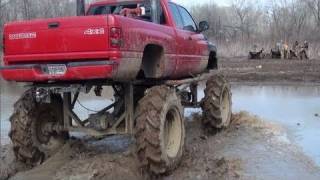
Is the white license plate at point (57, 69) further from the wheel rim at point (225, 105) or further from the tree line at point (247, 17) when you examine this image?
the tree line at point (247, 17)

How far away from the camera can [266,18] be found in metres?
86.9

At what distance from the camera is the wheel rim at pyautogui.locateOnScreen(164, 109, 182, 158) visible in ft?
27.4

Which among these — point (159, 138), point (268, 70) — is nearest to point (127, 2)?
point (159, 138)

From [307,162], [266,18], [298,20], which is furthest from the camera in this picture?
[266,18]

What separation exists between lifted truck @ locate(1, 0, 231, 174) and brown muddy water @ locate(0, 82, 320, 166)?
7.68 ft

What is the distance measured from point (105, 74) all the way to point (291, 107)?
9.54 metres

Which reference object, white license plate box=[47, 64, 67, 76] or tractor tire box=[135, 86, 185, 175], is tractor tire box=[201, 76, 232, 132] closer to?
tractor tire box=[135, 86, 185, 175]

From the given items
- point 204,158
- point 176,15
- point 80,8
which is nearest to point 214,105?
point 176,15

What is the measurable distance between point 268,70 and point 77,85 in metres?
22.0

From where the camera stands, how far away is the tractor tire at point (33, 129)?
334 inches

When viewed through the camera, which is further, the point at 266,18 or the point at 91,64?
the point at 266,18

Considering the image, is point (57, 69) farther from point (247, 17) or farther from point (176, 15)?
point (247, 17)

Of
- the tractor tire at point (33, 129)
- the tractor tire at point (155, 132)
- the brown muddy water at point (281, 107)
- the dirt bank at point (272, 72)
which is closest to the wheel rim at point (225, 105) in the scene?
the brown muddy water at point (281, 107)

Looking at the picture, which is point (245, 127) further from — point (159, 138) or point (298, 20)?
point (298, 20)
